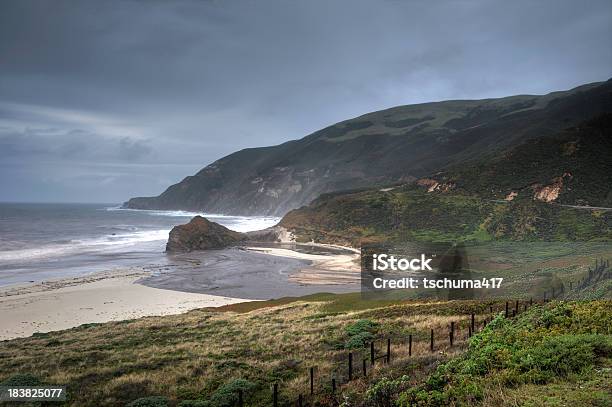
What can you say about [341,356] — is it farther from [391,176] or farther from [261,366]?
[391,176]

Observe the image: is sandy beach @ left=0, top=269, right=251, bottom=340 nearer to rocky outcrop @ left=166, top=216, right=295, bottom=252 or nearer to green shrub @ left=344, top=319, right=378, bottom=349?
green shrub @ left=344, top=319, right=378, bottom=349

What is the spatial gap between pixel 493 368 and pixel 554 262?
29043 millimetres

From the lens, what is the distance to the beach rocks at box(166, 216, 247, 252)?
80.8m

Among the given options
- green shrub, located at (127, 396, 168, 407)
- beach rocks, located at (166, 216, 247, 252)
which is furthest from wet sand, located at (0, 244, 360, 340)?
green shrub, located at (127, 396, 168, 407)

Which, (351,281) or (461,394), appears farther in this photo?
(351,281)

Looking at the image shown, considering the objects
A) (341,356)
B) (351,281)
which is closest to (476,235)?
(351,281)

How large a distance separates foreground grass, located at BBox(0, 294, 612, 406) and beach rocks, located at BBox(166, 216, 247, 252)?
171ft

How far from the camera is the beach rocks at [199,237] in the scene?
8075 cm

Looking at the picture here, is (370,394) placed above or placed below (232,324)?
above

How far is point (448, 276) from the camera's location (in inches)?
1548

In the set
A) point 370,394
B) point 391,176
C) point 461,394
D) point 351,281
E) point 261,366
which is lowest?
point 351,281

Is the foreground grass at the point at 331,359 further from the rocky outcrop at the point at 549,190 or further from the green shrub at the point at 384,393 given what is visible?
the rocky outcrop at the point at 549,190

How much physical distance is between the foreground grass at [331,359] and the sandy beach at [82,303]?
617 cm

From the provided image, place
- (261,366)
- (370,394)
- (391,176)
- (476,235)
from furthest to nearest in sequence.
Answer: (391,176) → (476,235) → (261,366) → (370,394)
